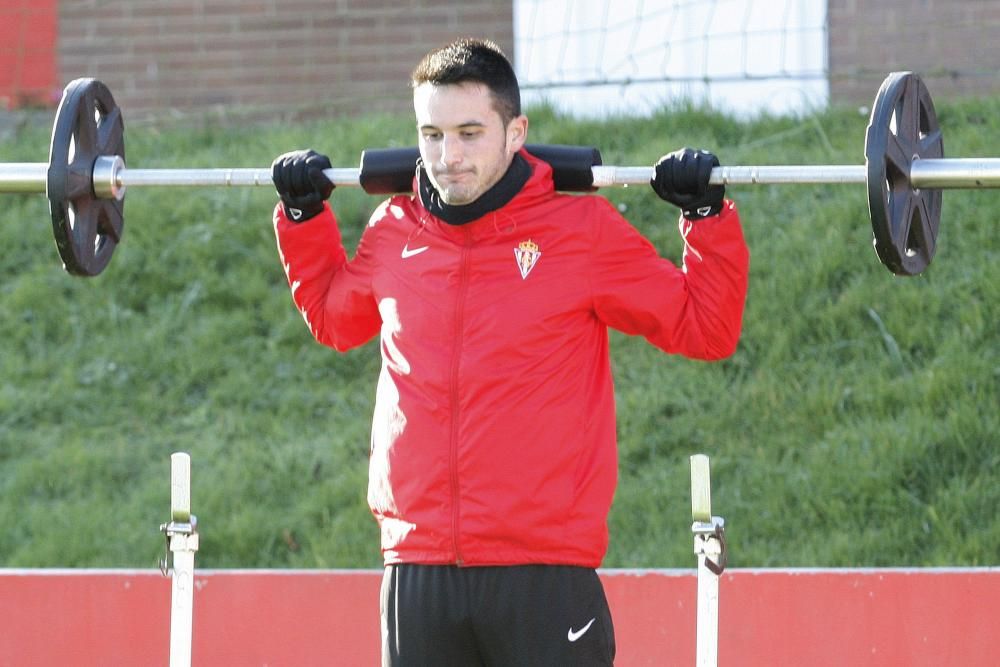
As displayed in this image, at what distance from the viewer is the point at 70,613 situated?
16.4 feet

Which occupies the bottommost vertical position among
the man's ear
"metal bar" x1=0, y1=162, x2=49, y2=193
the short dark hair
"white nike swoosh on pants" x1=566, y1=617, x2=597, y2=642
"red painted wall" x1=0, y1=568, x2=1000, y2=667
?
"red painted wall" x1=0, y1=568, x2=1000, y2=667

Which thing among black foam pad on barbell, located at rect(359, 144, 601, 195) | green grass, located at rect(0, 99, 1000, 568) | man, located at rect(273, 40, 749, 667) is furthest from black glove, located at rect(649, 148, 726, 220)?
green grass, located at rect(0, 99, 1000, 568)

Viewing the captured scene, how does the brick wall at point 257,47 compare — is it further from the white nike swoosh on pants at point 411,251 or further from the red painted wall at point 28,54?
the white nike swoosh on pants at point 411,251

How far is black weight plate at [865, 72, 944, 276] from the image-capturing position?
375cm

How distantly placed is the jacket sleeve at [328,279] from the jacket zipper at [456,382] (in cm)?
26

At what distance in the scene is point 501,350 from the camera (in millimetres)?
3596

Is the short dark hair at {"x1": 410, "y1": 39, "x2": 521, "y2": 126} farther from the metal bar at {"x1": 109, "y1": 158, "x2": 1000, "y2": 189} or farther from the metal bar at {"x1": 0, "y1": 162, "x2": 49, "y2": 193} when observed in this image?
the metal bar at {"x1": 0, "y1": 162, "x2": 49, "y2": 193}

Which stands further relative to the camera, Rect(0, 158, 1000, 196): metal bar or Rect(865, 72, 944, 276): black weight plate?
Rect(0, 158, 1000, 196): metal bar

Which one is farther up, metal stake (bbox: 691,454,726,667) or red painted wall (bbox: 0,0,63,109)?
red painted wall (bbox: 0,0,63,109)

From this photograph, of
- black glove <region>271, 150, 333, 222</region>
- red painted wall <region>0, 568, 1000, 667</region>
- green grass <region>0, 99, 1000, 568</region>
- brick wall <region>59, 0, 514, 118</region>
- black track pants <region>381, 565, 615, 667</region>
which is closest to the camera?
black track pants <region>381, 565, 615, 667</region>

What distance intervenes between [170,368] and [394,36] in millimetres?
2061

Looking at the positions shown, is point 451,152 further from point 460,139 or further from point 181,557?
point 181,557

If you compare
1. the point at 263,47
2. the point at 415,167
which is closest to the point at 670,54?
the point at 263,47

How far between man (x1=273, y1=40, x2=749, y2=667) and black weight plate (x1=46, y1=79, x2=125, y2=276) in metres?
0.77
